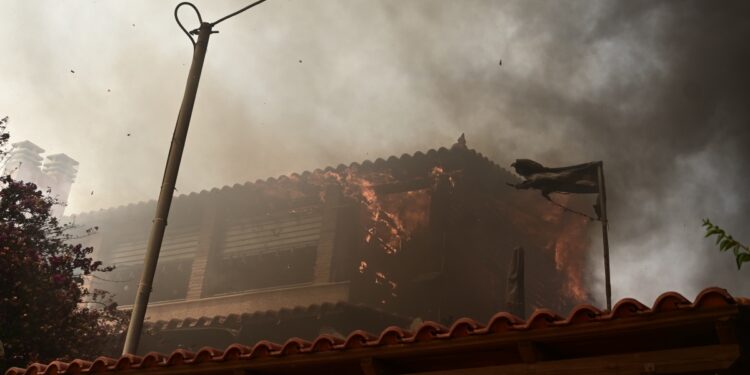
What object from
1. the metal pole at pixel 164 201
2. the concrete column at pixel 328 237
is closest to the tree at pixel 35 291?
the metal pole at pixel 164 201

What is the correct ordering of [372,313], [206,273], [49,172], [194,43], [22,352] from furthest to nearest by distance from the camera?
[49,172] → [206,273] → [372,313] → [22,352] → [194,43]

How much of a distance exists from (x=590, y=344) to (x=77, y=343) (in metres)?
9.41

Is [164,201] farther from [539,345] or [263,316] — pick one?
[263,316]

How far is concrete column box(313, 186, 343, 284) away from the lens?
53.6 ft

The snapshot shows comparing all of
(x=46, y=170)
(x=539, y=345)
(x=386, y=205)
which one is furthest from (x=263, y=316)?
(x=46, y=170)

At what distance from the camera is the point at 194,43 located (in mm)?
10141

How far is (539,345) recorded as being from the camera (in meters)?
5.68

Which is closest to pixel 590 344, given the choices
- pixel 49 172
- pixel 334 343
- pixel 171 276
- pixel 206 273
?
pixel 334 343

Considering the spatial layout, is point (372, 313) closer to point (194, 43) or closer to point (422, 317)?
point (422, 317)

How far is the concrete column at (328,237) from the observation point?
1633cm

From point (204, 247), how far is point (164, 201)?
9742 mm

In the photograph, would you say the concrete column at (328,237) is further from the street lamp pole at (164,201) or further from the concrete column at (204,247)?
the street lamp pole at (164,201)

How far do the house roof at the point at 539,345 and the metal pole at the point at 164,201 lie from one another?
0.89 metres

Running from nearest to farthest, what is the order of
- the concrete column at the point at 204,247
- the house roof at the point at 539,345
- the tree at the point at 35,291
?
the house roof at the point at 539,345
the tree at the point at 35,291
the concrete column at the point at 204,247
